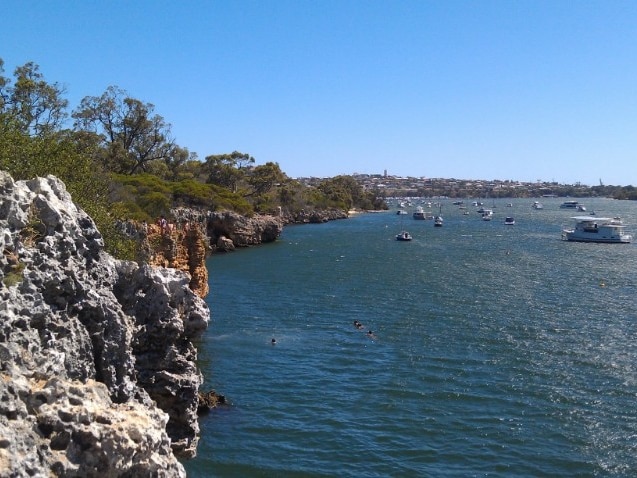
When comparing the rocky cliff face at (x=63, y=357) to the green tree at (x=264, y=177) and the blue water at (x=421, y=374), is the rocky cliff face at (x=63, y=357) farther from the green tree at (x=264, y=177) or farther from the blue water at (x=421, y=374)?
the green tree at (x=264, y=177)

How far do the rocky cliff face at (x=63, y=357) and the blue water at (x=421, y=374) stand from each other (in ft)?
34.0

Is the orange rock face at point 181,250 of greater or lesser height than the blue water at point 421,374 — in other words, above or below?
above

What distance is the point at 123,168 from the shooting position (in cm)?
8750

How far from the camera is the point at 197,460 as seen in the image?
22.2 metres

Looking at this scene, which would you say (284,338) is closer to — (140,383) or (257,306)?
(257,306)

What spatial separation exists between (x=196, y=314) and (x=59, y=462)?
43.5 feet

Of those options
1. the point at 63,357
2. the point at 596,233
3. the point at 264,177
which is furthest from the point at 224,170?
the point at 63,357

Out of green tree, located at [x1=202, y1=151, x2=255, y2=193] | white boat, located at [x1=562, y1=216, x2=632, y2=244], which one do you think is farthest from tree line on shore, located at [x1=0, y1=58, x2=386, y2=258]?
white boat, located at [x1=562, y1=216, x2=632, y2=244]

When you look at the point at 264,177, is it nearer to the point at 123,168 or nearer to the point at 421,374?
the point at 123,168

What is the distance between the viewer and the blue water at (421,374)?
2342 cm

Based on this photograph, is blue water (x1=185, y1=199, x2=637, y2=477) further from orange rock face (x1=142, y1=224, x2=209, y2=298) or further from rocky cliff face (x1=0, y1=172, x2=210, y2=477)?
rocky cliff face (x1=0, y1=172, x2=210, y2=477)

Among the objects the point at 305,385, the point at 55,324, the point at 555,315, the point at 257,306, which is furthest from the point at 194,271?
the point at 55,324

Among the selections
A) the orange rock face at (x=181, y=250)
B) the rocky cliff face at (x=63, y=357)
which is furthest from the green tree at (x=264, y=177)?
the rocky cliff face at (x=63, y=357)

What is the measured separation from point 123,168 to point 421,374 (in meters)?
66.3
